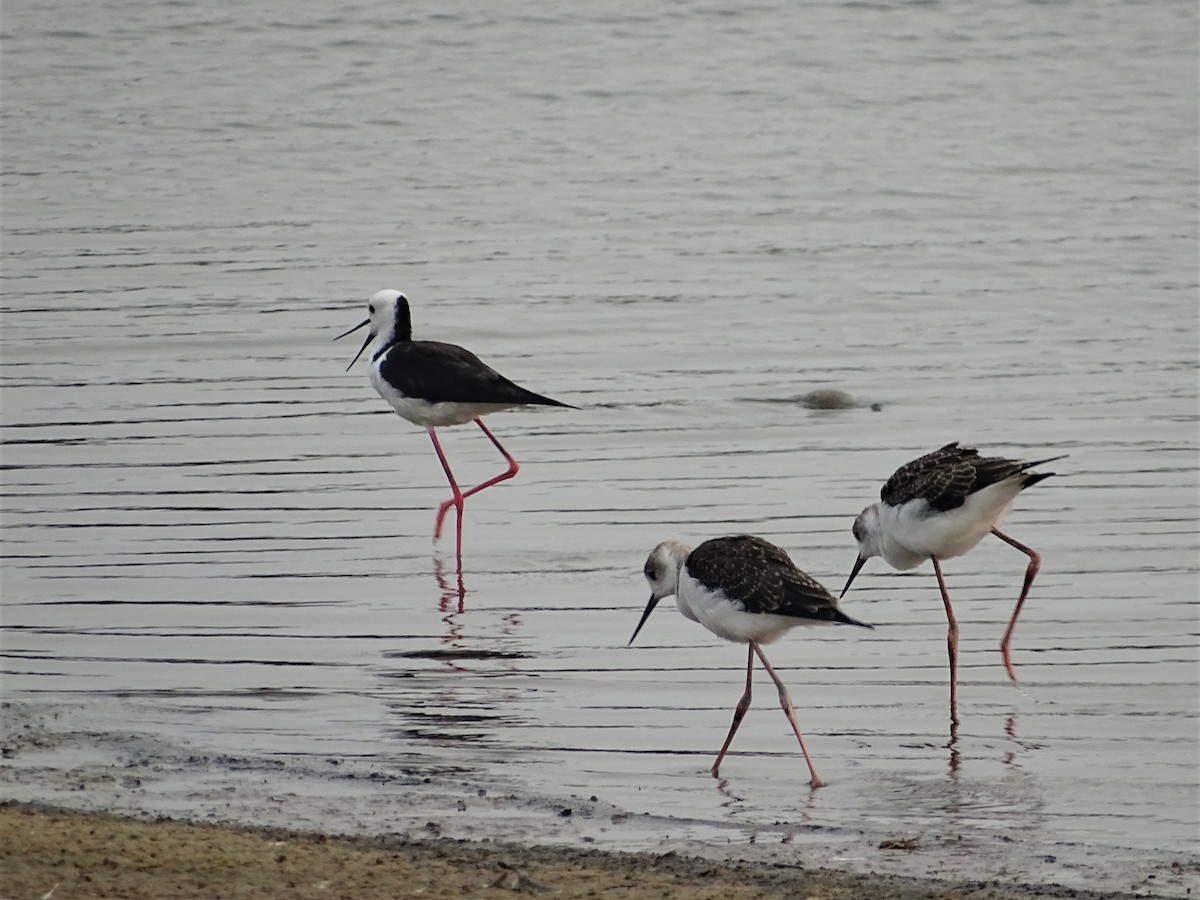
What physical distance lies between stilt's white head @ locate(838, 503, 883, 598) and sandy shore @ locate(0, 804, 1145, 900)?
279cm

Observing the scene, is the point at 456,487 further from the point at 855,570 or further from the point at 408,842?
the point at 408,842

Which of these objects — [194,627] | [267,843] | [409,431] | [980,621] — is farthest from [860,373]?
[267,843]

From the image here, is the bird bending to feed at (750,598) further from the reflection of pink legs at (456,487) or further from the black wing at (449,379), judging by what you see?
the black wing at (449,379)

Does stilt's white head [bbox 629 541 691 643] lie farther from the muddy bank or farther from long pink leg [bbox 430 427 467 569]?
long pink leg [bbox 430 427 467 569]

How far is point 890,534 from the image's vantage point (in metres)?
7.92

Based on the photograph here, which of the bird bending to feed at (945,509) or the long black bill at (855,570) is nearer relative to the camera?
the bird bending to feed at (945,509)

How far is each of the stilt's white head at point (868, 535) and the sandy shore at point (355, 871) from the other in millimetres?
2788

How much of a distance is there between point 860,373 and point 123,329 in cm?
485

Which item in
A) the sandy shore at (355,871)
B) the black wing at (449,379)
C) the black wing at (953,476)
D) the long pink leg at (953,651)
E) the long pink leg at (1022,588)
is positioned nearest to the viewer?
the sandy shore at (355,871)

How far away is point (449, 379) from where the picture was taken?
34.2 feet

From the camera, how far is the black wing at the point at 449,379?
34.0 ft

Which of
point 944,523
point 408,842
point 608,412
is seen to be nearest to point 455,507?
point 608,412

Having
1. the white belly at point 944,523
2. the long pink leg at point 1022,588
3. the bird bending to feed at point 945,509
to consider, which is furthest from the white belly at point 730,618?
the long pink leg at point 1022,588

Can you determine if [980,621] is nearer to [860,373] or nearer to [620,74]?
[860,373]
